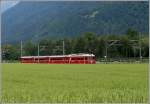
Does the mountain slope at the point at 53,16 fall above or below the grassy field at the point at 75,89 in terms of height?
above

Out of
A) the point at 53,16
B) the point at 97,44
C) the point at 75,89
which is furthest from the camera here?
the point at 97,44

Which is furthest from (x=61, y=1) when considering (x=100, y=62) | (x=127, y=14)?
(x=100, y=62)

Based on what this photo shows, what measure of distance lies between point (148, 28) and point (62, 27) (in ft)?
40.8

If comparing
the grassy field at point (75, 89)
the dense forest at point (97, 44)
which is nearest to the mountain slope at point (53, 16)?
the dense forest at point (97, 44)

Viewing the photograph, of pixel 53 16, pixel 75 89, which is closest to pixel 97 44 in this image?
pixel 53 16

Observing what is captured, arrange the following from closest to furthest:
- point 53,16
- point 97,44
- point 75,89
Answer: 1. point 75,89
2. point 53,16
3. point 97,44

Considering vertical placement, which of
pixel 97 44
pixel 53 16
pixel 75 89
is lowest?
pixel 75 89

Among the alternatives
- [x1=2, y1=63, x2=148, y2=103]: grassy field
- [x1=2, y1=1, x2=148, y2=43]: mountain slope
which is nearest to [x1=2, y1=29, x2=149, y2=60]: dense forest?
[x1=2, y1=1, x2=148, y2=43]: mountain slope

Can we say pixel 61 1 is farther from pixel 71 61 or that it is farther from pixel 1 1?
pixel 71 61

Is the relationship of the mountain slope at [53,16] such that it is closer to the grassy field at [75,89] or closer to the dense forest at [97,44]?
the dense forest at [97,44]

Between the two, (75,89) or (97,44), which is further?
(97,44)

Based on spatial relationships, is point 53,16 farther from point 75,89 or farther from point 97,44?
point 97,44

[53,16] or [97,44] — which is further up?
[53,16]

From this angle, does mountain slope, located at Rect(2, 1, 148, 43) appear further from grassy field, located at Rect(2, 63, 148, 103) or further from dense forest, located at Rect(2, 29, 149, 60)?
grassy field, located at Rect(2, 63, 148, 103)
